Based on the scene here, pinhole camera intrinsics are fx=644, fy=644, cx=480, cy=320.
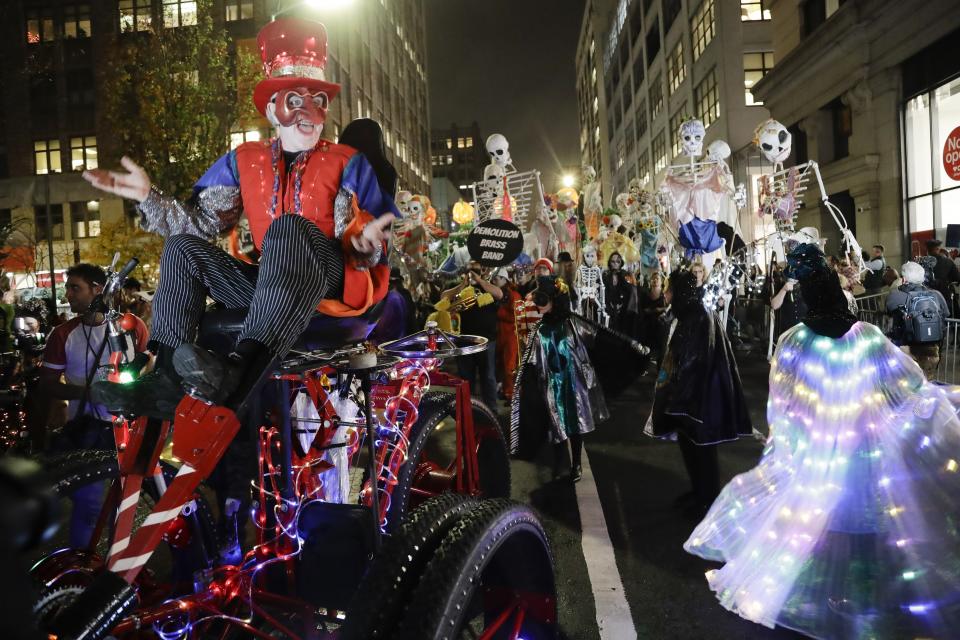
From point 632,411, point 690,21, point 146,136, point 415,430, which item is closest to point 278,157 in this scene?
point 415,430

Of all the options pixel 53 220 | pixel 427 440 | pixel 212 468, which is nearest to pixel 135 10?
pixel 53 220

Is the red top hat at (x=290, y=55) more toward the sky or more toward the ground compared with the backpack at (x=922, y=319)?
more toward the sky

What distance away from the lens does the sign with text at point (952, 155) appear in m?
16.5

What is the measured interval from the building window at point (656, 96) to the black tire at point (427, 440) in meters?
48.9

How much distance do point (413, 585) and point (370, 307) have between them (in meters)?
1.13

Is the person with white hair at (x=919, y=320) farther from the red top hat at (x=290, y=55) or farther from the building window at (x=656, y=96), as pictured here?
the building window at (x=656, y=96)

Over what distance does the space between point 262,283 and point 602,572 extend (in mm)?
3009

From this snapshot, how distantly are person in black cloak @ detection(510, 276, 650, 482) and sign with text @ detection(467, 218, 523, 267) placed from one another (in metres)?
2.29

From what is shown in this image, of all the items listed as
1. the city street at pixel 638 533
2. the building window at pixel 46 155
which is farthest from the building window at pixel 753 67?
the building window at pixel 46 155

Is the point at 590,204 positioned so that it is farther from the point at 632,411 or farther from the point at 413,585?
the point at 413,585

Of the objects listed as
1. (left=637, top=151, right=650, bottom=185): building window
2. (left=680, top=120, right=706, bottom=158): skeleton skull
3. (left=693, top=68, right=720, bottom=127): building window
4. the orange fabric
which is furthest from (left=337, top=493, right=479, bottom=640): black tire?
(left=637, top=151, right=650, bottom=185): building window

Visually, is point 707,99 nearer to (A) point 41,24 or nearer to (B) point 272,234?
(A) point 41,24

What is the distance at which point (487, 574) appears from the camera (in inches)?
87.2

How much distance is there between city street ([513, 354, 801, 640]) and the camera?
3.34m
